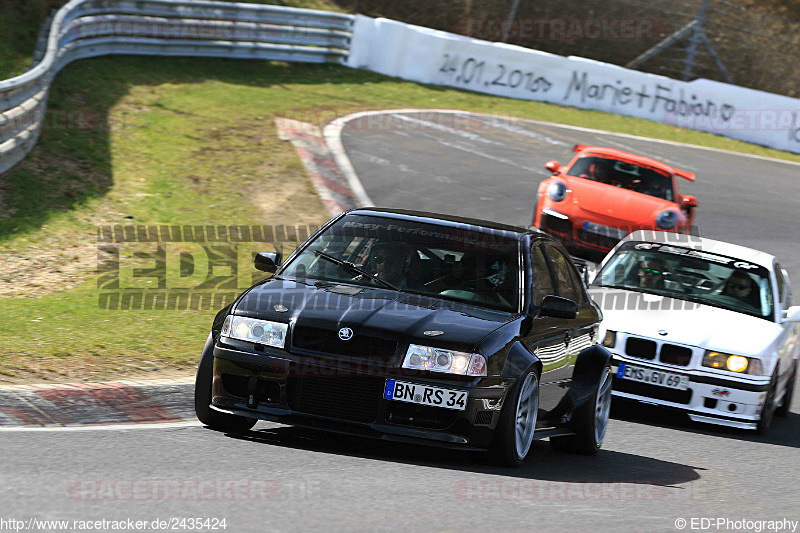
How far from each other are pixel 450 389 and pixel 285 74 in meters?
19.3

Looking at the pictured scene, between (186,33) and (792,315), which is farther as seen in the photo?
(186,33)

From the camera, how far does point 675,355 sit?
939 centimetres

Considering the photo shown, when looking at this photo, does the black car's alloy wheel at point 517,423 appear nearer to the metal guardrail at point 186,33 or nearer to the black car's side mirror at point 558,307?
the black car's side mirror at point 558,307

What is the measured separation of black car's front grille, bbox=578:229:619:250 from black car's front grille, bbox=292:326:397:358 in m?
8.85

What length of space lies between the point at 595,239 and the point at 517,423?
27.7 feet

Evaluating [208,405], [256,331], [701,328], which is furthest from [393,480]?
[701,328]

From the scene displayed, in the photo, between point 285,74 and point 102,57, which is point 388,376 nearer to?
point 102,57

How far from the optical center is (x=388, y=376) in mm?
6289

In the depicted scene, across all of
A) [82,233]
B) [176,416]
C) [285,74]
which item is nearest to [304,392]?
[176,416]

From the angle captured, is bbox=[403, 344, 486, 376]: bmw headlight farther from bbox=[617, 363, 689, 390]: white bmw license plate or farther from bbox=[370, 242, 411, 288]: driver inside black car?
bbox=[617, 363, 689, 390]: white bmw license plate

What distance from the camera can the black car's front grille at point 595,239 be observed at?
14781 mm

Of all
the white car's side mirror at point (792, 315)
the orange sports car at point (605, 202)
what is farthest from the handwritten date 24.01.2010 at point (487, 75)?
the white car's side mirror at point (792, 315)

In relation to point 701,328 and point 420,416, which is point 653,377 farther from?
point 420,416

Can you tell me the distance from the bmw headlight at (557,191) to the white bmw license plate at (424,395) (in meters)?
9.03
